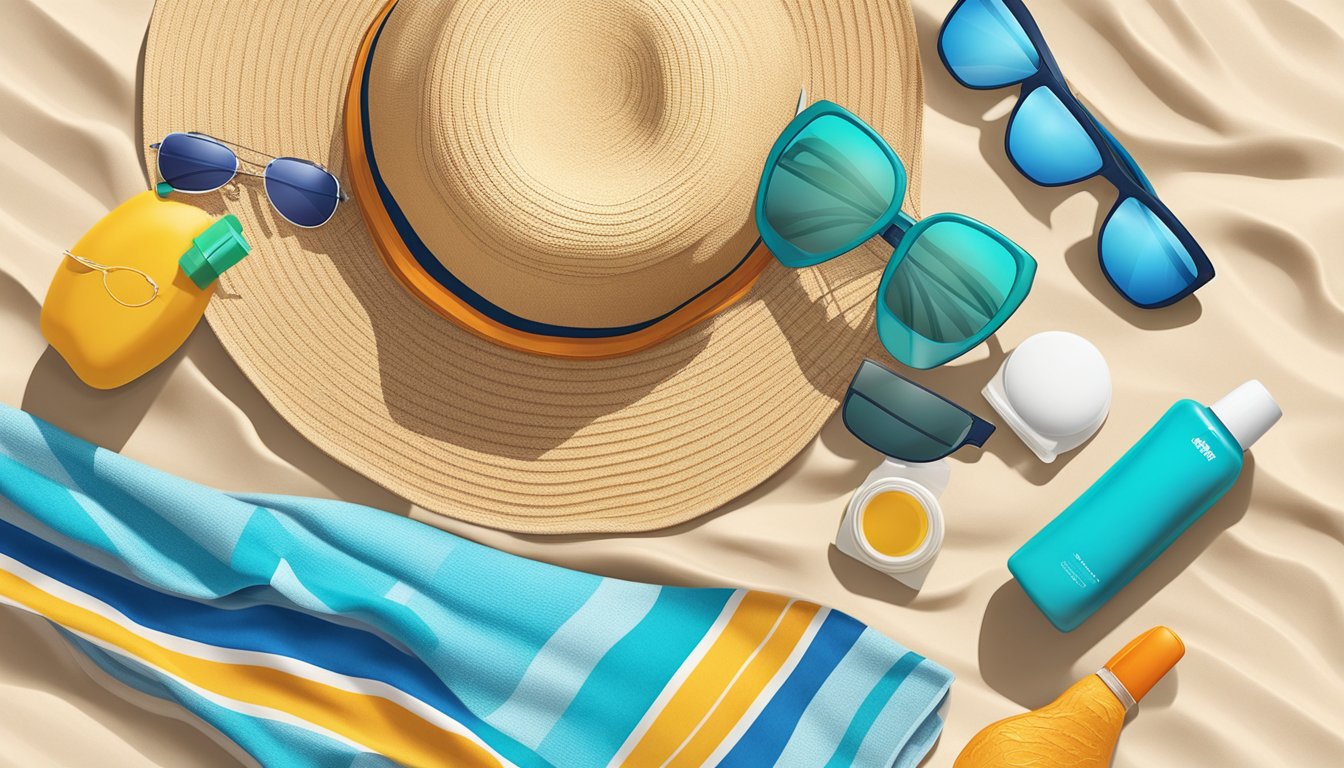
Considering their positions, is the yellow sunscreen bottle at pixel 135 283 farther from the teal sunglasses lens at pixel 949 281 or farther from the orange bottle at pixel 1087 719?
the orange bottle at pixel 1087 719

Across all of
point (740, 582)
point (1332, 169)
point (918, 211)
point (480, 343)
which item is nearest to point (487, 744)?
point (740, 582)

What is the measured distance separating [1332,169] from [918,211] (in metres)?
0.58

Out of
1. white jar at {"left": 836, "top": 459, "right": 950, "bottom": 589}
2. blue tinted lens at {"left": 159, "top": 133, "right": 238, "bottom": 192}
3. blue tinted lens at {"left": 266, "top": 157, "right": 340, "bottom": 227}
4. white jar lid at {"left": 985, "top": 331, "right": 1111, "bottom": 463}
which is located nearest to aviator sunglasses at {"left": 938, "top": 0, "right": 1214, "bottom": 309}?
white jar lid at {"left": 985, "top": 331, "right": 1111, "bottom": 463}

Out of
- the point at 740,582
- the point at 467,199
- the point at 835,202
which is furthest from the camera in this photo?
the point at 740,582

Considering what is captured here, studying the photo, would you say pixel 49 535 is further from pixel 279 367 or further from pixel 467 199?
pixel 467 199

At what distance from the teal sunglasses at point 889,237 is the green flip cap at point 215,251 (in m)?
0.58

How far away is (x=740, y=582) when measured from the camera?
4.11 ft

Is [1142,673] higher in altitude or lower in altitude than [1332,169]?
lower

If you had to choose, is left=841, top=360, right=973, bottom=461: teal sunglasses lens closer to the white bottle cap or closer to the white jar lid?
the white jar lid

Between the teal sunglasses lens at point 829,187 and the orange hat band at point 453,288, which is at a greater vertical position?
the teal sunglasses lens at point 829,187

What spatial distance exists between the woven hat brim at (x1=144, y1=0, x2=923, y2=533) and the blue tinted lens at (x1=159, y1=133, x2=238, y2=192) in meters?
0.02

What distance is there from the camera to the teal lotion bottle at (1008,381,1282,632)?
1191mm

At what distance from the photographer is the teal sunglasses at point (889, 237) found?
3.59ft

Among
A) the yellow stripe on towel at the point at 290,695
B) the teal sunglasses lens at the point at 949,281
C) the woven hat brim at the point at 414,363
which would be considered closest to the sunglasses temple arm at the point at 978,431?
the teal sunglasses lens at the point at 949,281
